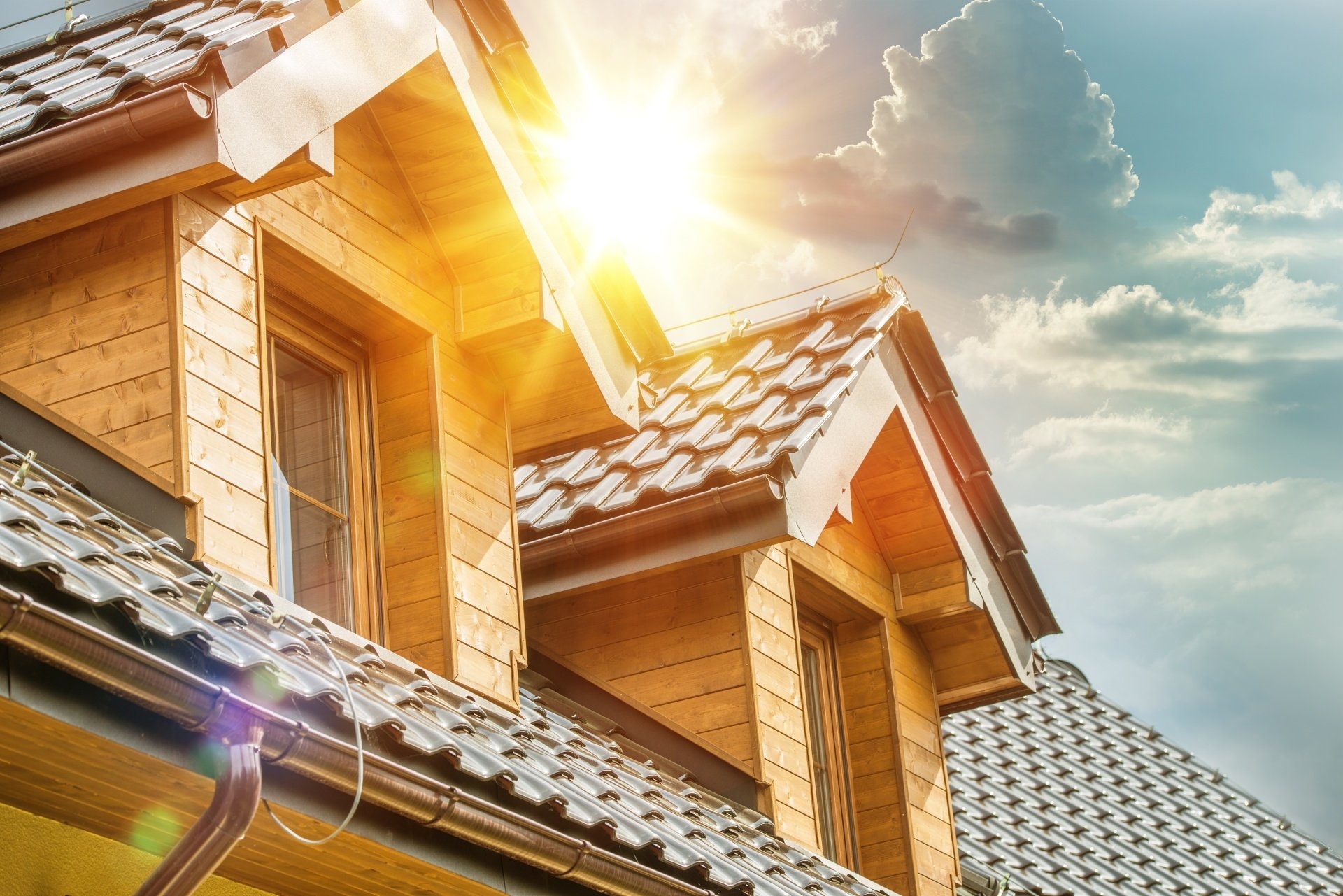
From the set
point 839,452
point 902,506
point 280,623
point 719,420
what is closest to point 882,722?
point 902,506

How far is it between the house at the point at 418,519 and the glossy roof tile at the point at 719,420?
0.03 metres

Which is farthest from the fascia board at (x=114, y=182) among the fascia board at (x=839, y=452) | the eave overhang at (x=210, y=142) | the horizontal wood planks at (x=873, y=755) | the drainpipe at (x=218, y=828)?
the horizontal wood planks at (x=873, y=755)

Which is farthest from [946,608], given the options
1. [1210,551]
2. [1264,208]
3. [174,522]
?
[1264,208]

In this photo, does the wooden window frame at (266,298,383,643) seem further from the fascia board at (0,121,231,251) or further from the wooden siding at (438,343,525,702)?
the fascia board at (0,121,231,251)

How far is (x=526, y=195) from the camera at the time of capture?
27.1 feet

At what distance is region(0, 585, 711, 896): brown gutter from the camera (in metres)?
3.88

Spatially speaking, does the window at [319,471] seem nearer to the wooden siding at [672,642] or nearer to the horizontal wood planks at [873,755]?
the wooden siding at [672,642]

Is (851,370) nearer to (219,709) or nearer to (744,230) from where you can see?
(219,709)

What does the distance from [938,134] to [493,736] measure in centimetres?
7152

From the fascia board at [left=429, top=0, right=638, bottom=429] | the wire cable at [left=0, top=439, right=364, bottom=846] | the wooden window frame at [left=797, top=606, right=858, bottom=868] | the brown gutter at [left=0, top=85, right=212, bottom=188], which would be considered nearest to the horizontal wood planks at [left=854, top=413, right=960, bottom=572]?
the wooden window frame at [left=797, top=606, right=858, bottom=868]

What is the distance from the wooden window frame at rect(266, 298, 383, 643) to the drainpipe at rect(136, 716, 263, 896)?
3.24 metres

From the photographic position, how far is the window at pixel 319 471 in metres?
7.36

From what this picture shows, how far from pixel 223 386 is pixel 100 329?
0.46m

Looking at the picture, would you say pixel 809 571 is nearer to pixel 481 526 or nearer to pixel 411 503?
pixel 481 526
